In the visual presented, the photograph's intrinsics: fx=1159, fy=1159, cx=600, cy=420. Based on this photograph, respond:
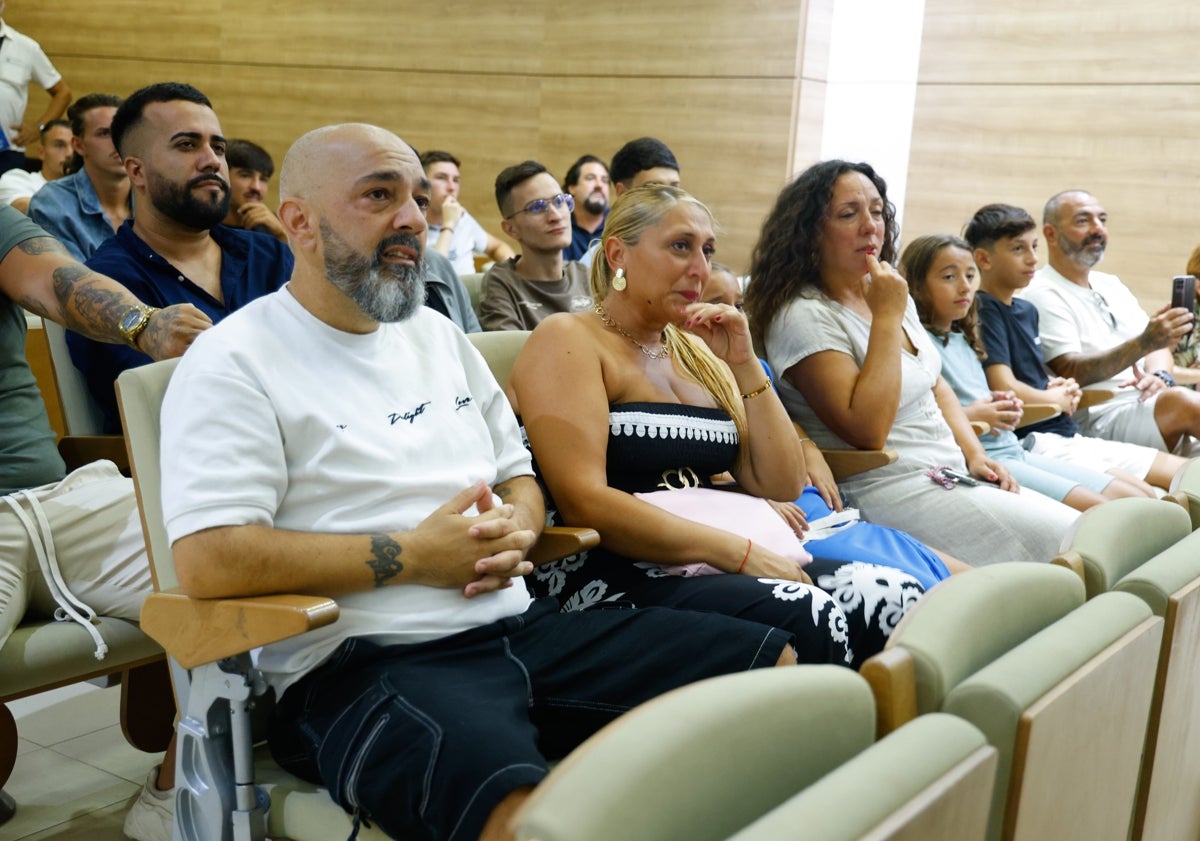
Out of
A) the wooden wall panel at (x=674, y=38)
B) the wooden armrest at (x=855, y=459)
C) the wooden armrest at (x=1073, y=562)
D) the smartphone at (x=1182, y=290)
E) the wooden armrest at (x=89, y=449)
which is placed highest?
the wooden wall panel at (x=674, y=38)

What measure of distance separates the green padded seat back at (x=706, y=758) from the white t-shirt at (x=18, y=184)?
522 cm

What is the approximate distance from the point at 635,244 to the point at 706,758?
153 centimetres

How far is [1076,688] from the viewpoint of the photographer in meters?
0.99

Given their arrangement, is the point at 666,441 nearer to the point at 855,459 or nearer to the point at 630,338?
the point at 630,338

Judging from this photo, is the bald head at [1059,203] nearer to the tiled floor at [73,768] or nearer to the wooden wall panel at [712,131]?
the wooden wall panel at [712,131]

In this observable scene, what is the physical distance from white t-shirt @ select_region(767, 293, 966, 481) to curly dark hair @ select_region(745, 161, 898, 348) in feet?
0.17

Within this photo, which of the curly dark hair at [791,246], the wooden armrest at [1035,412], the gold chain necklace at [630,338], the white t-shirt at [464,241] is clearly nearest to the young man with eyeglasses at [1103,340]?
the wooden armrest at [1035,412]

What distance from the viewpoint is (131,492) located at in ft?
6.52

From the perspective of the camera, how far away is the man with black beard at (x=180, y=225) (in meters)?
2.44


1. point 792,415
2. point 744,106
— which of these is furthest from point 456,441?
point 744,106

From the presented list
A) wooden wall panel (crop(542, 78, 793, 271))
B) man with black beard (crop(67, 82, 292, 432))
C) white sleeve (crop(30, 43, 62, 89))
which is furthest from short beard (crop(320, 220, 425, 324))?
white sleeve (crop(30, 43, 62, 89))

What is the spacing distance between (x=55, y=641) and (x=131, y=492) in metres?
0.30

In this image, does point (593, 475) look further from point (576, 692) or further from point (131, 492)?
point (131, 492)

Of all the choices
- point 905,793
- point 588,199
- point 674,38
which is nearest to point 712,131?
point 674,38
